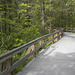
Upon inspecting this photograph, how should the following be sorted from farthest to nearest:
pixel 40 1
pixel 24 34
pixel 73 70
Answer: pixel 40 1 < pixel 24 34 < pixel 73 70

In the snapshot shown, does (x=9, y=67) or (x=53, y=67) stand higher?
(x=9, y=67)

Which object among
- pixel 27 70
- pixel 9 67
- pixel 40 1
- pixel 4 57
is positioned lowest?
pixel 27 70

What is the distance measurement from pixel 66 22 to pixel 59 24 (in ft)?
21.8

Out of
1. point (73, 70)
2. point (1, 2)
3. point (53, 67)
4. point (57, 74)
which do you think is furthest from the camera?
point (1, 2)

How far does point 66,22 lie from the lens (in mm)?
51594

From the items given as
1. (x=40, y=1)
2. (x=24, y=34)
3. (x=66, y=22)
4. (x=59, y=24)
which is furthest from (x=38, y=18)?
(x=66, y=22)

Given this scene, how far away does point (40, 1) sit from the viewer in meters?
22.3

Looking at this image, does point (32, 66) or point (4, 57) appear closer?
point (4, 57)

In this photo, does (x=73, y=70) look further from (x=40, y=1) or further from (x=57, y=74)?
(x=40, y=1)

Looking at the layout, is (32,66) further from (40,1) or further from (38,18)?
(38,18)

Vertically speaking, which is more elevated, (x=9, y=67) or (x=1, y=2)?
(x=1, y=2)

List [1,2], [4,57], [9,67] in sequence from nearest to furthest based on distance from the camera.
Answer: [4,57], [9,67], [1,2]

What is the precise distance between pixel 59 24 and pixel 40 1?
24.9 metres

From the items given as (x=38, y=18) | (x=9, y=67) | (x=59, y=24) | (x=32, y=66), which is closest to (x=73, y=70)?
(x=32, y=66)
